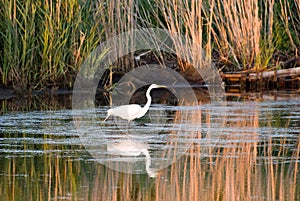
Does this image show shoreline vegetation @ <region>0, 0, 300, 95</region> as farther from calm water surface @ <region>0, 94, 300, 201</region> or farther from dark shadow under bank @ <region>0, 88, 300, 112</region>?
calm water surface @ <region>0, 94, 300, 201</region>

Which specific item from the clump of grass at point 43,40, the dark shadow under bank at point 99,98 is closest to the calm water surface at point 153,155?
the dark shadow under bank at point 99,98

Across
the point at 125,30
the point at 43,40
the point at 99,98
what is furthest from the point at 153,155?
the point at 125,30

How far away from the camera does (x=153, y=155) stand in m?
7.07

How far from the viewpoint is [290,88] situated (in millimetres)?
14016

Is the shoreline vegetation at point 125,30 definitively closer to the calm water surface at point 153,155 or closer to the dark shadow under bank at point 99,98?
the dark shadow under bank at point 99,98

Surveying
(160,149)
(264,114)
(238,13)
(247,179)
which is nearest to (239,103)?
(264,114)

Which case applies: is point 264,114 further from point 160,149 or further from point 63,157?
point 63,157

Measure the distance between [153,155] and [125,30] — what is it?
6.48 meters

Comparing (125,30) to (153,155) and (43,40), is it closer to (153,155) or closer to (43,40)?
(43,40)

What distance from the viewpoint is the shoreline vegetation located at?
12.1 metres

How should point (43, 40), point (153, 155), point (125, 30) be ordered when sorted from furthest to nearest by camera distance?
1. point (125, 30)
2. point (43, 40)
3. point (153, 155)

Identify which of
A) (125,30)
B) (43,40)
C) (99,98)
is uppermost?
(125,30)

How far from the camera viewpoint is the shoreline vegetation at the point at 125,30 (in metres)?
12.1

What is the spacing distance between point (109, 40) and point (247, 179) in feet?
24.6
